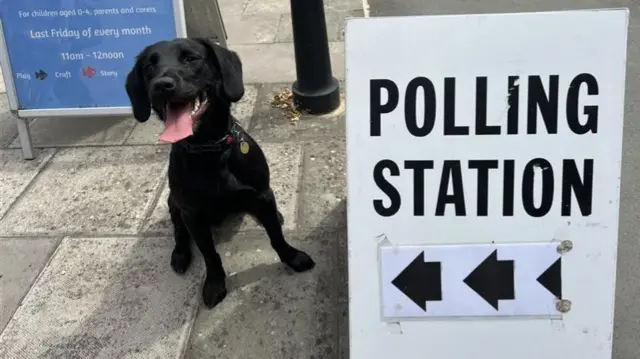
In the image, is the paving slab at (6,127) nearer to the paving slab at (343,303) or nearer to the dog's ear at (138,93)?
the dog's ear at (138,93)

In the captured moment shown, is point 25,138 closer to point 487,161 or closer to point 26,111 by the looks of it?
point 26,111

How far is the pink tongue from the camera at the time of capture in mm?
2426

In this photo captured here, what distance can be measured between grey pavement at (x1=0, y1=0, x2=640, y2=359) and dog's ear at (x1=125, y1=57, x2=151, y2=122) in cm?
84

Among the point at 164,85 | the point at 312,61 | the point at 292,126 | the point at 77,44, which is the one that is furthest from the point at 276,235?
the point at 77,44

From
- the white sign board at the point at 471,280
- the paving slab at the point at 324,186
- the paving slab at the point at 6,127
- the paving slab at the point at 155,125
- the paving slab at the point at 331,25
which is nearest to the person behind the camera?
the white sign board at the point at 471,280

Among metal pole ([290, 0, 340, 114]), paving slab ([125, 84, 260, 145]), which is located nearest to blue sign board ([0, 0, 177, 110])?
paving slab ([125, 84, 260, 145])

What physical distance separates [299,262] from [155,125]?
2.12 meters

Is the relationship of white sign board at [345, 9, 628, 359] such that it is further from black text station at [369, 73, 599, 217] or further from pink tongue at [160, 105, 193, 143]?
pink tongue at [160, 105, 193, 143]

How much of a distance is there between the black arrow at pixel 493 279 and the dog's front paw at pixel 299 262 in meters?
1.19

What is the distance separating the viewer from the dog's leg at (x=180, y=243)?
3158 millimetres

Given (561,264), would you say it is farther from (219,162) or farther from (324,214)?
(324,214)

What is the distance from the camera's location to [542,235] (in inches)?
76.9

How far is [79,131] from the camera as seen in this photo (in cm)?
472

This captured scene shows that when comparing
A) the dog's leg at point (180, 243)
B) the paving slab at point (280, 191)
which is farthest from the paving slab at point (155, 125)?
the dog's leg at point (180, 243)
